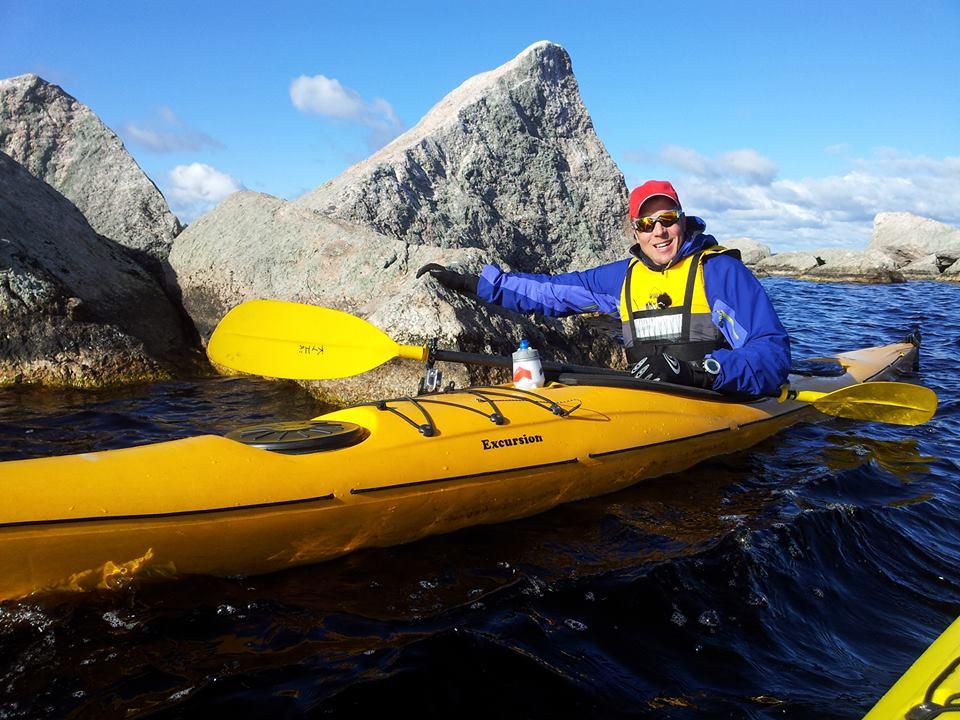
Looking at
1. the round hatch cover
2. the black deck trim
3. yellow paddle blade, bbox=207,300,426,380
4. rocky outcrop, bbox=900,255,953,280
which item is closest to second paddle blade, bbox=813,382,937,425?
the black deck trim

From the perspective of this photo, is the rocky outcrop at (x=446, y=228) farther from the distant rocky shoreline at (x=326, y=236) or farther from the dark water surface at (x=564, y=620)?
the dark water surface at (x=564, y=620)

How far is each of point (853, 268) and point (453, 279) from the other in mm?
27068

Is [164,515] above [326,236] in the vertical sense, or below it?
below

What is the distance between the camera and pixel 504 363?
429 centimetres

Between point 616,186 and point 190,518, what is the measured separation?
9608 mm

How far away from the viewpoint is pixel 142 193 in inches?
303

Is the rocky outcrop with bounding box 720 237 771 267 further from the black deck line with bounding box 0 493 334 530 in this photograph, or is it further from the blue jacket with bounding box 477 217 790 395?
the black deck line with bounding box 0 493 334 530

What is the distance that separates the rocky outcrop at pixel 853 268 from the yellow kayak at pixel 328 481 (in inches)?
988

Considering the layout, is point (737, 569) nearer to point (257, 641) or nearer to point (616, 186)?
point (257, 641)

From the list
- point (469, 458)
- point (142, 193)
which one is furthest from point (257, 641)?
point (142, 193)

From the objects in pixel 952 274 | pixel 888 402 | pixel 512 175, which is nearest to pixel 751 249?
pixel 952 274

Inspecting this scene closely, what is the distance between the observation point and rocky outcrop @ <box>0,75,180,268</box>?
294 inches

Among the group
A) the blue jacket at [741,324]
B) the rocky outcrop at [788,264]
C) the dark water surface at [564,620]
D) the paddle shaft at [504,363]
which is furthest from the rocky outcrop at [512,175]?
the rocky outcrop at [788,264]

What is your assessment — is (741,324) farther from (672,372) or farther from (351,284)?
(351,284)
